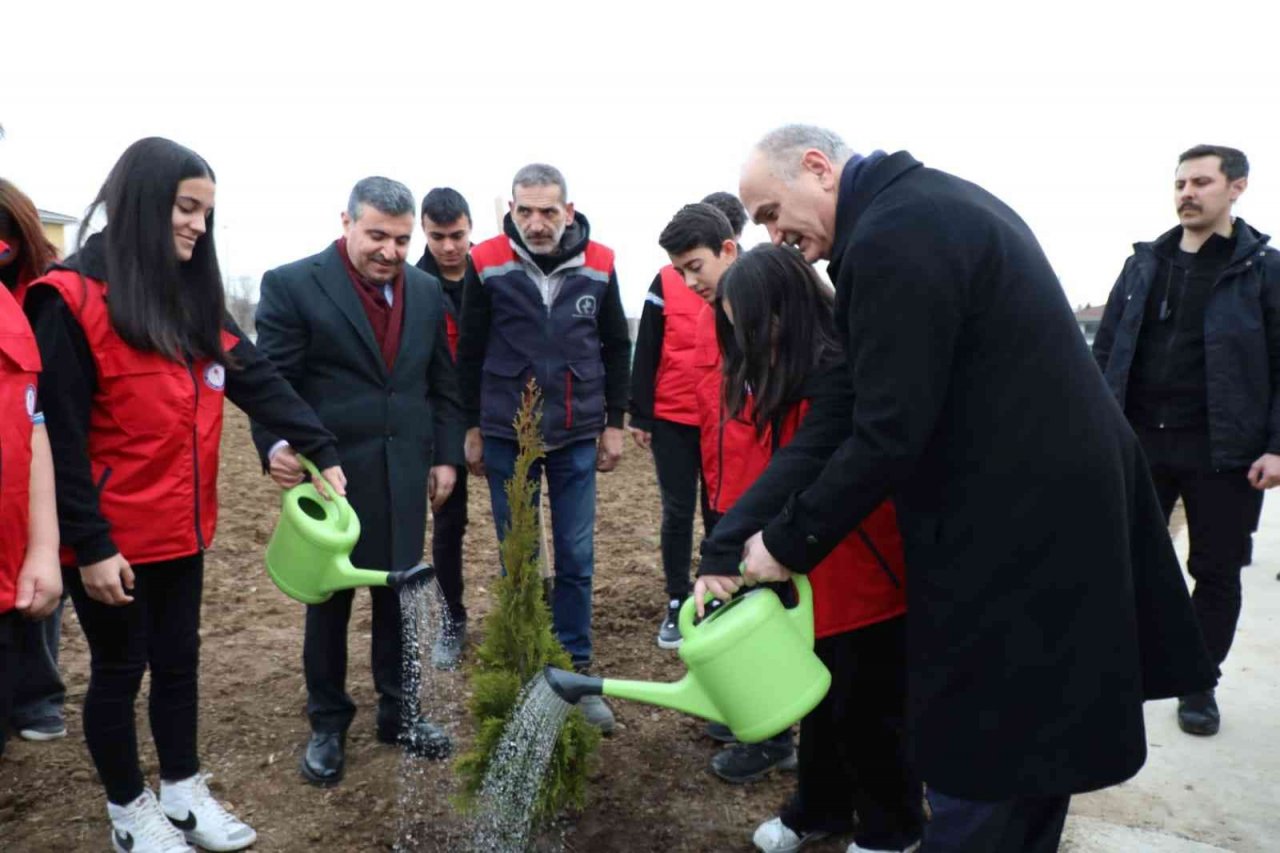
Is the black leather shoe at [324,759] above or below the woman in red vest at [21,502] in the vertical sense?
below

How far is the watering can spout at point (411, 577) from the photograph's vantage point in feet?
9.99

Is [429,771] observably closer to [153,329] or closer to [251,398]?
[251,398]

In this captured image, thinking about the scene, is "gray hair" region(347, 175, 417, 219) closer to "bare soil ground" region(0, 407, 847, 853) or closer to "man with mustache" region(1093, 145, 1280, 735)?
"bare soil ground" region(0, 407, 847, 853)

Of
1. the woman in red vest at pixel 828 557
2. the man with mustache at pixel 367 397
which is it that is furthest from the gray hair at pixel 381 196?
the woman in red vest at pixel 828 557

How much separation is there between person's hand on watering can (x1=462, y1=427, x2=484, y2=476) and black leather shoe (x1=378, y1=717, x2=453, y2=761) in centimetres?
116

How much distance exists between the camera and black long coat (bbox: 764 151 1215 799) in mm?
2004

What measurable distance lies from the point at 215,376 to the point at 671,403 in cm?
233

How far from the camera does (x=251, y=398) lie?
10.6ft

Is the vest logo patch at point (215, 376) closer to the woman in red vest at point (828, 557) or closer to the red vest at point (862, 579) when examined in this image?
the woman in red vest at point (828, 557)

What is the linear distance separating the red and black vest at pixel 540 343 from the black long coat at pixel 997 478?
2277 millimetres

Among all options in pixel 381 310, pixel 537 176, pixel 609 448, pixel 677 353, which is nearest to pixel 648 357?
pixel 677 353

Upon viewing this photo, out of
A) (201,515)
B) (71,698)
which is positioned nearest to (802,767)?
(201,515)

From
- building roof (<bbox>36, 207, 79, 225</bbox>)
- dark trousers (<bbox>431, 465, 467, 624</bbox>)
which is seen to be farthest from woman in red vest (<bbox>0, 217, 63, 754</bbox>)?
building roof (<bbox>36, 207, 79, 225</bbox>)

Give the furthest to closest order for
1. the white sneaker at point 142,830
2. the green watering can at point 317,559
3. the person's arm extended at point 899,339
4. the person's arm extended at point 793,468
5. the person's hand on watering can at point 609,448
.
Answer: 1. the person's hand on watering can at point 609,448
2. the green watering can at point 317,559
3. the white sneaker at point 142,830
4. the person's arm extended at point 793,468
5. the person's arm extended at point 899,339
